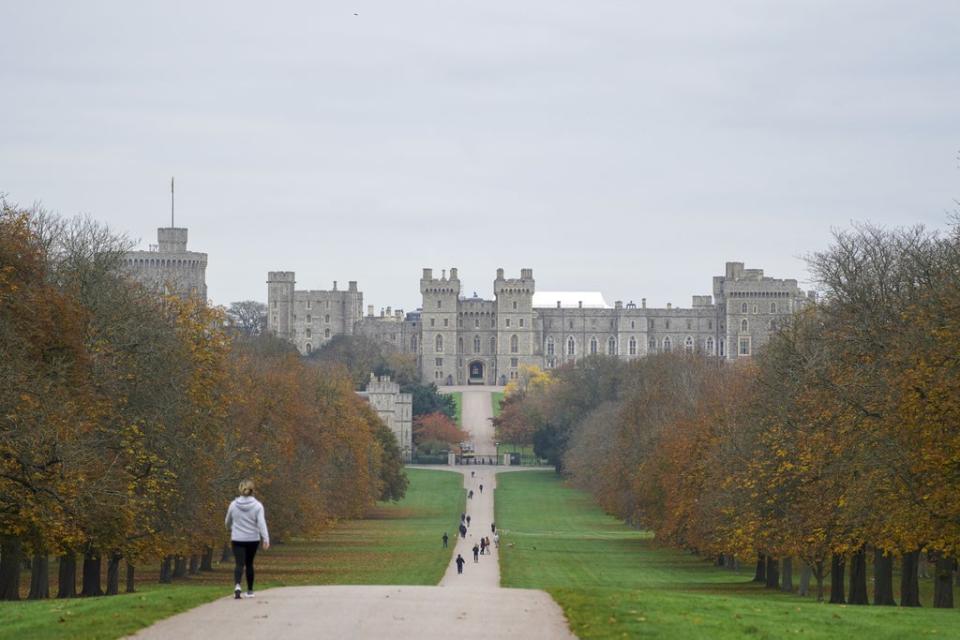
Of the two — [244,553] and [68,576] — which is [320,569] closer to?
[68,576]

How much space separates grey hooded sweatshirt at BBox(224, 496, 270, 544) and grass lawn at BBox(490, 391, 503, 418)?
Answer: 131061 mm

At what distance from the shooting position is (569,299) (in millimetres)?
196625

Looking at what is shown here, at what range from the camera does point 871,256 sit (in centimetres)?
4081

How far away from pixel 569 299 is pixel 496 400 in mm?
39334

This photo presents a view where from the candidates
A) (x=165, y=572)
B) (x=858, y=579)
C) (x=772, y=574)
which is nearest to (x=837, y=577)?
(x=858, y=579)

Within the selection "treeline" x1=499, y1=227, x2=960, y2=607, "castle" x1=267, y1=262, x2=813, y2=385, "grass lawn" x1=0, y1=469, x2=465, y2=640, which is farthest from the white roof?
"treeline" x1=499, y1=227, x2=960, y2=607

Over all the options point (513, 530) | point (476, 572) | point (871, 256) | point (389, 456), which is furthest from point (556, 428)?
point (871, 256)

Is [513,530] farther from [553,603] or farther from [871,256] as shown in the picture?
[553,603]

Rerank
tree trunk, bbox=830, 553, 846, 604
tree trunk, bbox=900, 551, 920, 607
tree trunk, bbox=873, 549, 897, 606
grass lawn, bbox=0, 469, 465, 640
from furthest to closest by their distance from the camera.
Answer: tree trunk, bbox=830, 553, 846, 604, tree trunk, bbox=873, 549, 897, 606, tree trunk, bbox=900, 551, 920, 607, grass lawn, bbox=0, 469, 465, 640

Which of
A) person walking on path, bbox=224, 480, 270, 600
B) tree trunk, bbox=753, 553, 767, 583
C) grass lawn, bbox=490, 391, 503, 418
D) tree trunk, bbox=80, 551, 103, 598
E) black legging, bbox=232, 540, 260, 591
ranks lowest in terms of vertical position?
tree trunk, bbox=753, 553, 767, 583

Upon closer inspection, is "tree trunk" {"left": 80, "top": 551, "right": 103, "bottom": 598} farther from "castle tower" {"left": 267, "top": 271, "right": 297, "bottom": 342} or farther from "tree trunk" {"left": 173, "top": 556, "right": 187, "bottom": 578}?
"castle tower" {"left": 267, "top": 271, "right": 297, "bottom": 342}

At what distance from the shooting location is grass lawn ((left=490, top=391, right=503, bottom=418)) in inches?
5968

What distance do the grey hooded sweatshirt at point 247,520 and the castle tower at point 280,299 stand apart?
16309 cm

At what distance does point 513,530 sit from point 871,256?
3393cm
